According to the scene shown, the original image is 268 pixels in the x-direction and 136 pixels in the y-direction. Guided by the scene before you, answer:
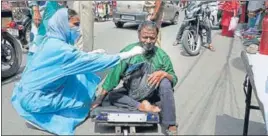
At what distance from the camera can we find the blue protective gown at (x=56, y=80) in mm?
3203

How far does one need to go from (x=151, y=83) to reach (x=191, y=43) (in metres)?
3.85

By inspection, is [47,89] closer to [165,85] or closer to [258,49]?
[165,85]

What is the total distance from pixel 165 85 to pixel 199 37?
4.07 metres

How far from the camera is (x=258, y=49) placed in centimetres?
308

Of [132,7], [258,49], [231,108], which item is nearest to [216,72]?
[231,108]

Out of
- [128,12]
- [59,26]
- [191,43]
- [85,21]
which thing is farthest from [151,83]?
[128,12]

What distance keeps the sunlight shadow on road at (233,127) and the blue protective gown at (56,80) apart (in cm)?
121

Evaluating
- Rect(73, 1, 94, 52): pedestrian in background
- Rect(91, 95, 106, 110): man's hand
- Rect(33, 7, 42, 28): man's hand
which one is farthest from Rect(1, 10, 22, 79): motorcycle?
Rect(91, 95, 106, 110): man's hand

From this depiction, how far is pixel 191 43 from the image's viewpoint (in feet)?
A: 22.9

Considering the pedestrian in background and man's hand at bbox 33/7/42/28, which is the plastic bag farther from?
man's hand at bbox 33/7/42/28

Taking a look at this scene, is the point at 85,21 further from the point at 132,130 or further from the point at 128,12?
the point at 128,12

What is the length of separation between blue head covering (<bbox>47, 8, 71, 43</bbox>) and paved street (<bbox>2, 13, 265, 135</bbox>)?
877 mm

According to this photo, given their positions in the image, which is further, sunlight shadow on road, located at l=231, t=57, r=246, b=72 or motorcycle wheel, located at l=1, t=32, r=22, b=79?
sunlight shadow on road, located at l=231, t=57, r=246, b=72

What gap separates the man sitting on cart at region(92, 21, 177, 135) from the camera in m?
3.22
